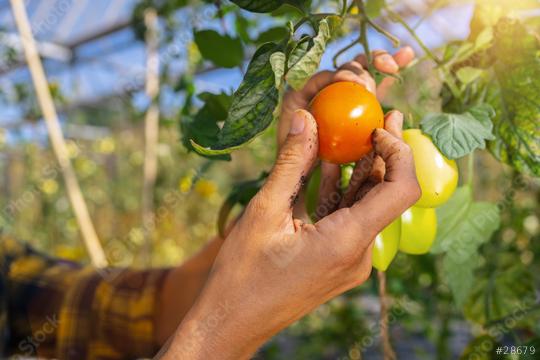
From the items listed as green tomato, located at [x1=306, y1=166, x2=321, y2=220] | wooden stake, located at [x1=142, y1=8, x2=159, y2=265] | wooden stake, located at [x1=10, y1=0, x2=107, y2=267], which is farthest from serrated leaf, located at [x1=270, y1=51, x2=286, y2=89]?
wooden stake, located at [x1=142, y1=8, x2=159, y2=265]

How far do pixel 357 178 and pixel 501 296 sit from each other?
388 millimetres

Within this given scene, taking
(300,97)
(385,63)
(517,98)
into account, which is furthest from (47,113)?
(517,98)

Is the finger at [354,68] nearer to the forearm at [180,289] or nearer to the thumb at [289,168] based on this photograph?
the thumb at [289,168]

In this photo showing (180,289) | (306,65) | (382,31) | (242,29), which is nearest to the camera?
(306,65)

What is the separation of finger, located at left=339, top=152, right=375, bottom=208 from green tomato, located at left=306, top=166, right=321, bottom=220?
0.18ft

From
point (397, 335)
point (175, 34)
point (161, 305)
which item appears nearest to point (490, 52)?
point (161, 305)

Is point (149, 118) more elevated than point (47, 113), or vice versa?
point (47, 113)

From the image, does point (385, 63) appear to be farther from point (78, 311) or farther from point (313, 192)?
point (78, 311)

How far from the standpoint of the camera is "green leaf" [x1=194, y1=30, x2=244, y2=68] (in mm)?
646

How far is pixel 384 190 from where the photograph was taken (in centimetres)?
42

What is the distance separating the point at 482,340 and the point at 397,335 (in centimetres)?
193

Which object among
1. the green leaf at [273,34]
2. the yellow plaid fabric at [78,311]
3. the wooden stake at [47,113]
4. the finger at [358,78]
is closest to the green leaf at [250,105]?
the finger at [358,78]

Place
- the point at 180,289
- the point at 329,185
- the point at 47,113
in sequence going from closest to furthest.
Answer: the point at 329,185 < the point at 180,289 < the point at 47,113

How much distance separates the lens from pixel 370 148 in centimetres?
48
